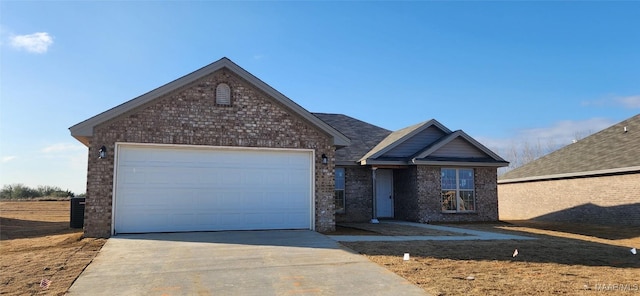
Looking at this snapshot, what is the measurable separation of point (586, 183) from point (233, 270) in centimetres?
1864

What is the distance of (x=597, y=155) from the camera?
21.3 meters

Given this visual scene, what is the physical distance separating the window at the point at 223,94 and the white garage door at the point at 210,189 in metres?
1.39

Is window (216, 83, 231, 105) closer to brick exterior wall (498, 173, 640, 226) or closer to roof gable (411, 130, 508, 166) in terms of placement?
roof gable (411, 130, 508, 166)

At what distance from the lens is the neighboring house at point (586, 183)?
18453 mm

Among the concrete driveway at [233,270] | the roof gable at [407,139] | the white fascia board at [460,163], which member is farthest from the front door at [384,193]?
the concrete driveway at [233,270]

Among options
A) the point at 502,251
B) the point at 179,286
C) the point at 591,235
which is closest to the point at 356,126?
the point at 591,235

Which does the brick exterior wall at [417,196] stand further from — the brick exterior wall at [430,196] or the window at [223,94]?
the window at [223,94]

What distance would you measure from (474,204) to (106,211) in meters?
14.0

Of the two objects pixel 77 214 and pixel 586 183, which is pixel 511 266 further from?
pixel 586 183

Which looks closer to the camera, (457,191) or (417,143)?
(457,191)

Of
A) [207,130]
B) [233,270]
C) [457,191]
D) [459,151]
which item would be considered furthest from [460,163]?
[233,270]

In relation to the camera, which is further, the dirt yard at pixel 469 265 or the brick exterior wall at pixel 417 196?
the brick exterior wall at pixel 417 196

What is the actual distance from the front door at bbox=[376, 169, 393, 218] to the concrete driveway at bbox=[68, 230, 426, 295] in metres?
8.84

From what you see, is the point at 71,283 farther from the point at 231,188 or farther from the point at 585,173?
the point at 585,173
